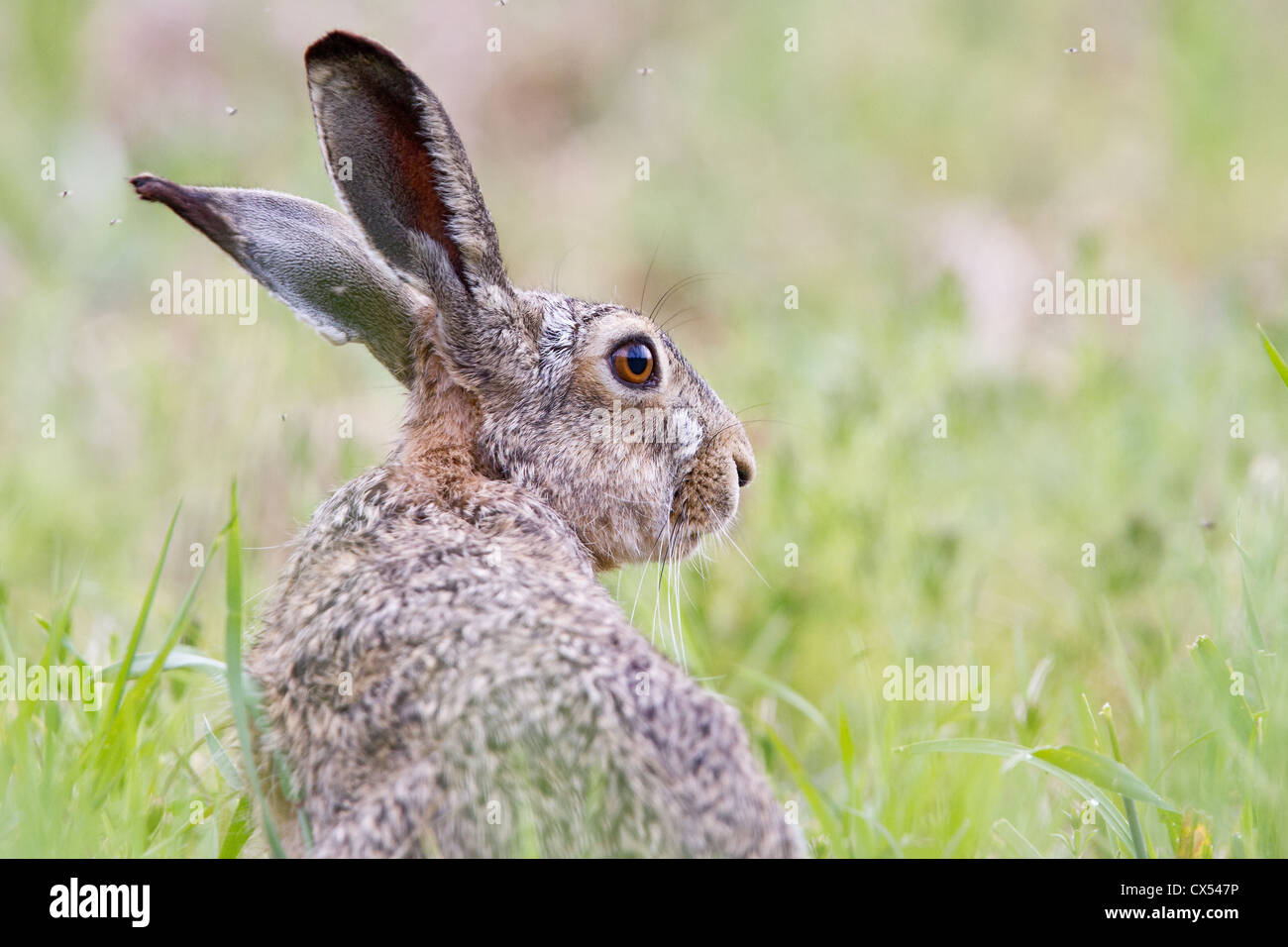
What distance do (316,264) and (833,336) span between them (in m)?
4.07

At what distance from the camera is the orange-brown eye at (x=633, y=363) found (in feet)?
15.5

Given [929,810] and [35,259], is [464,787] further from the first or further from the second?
[35,259]

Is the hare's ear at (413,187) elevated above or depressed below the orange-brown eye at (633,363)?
above

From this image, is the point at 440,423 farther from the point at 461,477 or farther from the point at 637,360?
the point at 637,360

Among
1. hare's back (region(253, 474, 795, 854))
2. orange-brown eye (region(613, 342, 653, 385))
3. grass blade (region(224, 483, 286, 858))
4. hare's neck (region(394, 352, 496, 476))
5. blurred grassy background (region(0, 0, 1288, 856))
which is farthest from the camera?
blurred grassy background (region(0, 0, 1288, 856))

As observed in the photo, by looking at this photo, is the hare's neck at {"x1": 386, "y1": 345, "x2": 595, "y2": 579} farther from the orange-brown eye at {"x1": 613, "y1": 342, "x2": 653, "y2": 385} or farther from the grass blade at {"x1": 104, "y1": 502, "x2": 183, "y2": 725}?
the grass blade at {"x1": 104, "y1": 502, "x2": 183, "y2": 725}

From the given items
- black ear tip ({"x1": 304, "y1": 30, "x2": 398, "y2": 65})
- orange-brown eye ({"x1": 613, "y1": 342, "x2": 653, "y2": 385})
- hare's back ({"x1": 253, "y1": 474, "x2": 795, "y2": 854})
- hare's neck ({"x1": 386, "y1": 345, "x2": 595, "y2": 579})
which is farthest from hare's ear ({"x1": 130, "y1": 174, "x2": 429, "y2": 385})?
hare's back ({"x1": 253, "y1": 474, "x2": 795, "y2": 854})

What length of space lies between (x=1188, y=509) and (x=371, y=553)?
12.0 ft

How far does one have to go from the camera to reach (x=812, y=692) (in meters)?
5.89

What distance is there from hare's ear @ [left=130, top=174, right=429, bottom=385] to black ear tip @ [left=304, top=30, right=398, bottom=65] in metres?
0.43

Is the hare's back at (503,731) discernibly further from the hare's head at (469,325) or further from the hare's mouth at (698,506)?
the hare's mouth at (698,506)

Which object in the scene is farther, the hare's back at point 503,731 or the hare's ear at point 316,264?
the hare's ear at point 316,264

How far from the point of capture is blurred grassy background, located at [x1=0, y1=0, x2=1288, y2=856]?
506 cm

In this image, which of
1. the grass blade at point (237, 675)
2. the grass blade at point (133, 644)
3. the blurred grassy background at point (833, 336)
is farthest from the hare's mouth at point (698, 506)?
the grass blade at point (133, 644)
